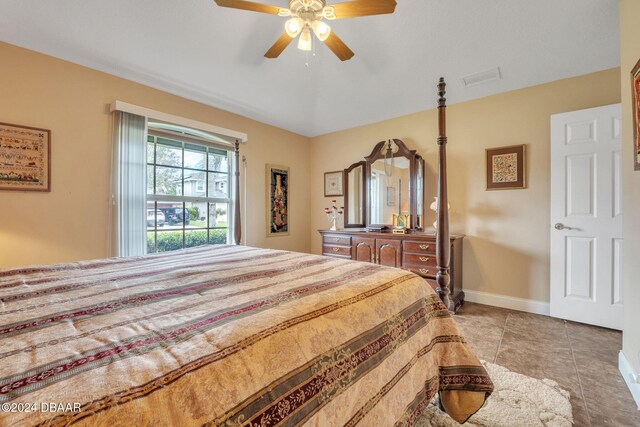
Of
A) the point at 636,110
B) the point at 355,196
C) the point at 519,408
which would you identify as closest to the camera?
the point at 519,408

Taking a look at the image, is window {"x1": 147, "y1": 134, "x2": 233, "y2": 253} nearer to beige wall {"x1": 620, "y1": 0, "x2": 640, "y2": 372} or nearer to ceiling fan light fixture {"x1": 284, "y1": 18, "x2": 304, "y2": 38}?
ceiling fan light fixture {"x1": 284, "y1": 18, "x2": 304, "y2": 38}

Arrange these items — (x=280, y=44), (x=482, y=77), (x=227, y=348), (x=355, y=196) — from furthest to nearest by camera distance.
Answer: (x=355, y=196), (x=482, y=77), (x=280, y=44), (x=227, y=348)

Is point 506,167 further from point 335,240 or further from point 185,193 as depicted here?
point 185,193

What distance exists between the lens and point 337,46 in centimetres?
204

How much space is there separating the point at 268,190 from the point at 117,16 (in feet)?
8.27

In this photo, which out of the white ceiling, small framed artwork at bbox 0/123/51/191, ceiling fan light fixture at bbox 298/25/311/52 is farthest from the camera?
small framed artwork at bbox 0/123/51/191

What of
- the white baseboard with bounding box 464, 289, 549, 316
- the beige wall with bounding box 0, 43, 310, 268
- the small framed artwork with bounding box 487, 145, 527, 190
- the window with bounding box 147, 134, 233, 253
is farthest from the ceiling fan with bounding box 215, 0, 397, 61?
the white baseboard with bounding box 464, 289, 549, 316

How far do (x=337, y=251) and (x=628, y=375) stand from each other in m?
2.84

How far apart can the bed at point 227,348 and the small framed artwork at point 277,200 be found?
8.98 feet

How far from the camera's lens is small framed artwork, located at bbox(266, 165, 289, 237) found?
4.22 meters

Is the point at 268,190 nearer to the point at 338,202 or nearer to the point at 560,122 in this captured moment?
the point at 338,202

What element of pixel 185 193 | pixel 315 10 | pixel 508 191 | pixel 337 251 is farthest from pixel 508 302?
pixel 185 193

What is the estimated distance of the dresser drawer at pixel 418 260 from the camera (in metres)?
3.06

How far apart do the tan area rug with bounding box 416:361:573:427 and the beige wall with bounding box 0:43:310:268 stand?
3.12 meters
